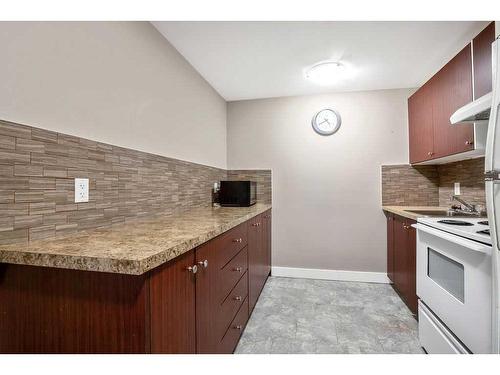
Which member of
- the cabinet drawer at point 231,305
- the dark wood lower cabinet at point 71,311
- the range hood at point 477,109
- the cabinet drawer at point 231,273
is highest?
the range hood at point 477,109

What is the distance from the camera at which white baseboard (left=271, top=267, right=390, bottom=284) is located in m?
2.75

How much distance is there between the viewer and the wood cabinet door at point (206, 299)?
1008mm

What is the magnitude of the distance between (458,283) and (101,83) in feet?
7.19

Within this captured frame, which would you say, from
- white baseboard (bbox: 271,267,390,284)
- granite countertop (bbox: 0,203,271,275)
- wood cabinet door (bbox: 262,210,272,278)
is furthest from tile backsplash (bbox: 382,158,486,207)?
granite countertop (bbox: 0,203,271,275)

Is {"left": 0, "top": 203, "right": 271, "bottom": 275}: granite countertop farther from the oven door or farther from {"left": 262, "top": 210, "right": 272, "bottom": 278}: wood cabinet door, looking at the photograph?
{"left": 262, "top": 210, "right": 272, "bottom": 278}: wood cabinet door

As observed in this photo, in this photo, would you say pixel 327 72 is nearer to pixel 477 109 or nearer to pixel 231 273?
pixel 477 109

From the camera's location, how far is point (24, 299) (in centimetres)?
79

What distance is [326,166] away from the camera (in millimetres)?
2877

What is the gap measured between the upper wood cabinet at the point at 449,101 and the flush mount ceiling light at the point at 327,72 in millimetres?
791

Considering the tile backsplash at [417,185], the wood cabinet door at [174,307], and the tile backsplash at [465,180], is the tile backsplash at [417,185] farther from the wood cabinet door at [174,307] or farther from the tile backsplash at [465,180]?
the wood cabinet door at [174,307]

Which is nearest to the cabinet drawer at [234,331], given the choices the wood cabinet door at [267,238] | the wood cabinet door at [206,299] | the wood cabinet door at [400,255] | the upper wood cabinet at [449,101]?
the wood cabinet door at [206,299]

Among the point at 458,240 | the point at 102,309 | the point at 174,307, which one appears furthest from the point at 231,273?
the point at 458,240

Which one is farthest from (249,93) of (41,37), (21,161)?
(21,161)

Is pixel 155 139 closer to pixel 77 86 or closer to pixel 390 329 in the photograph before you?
pixel 77 86
